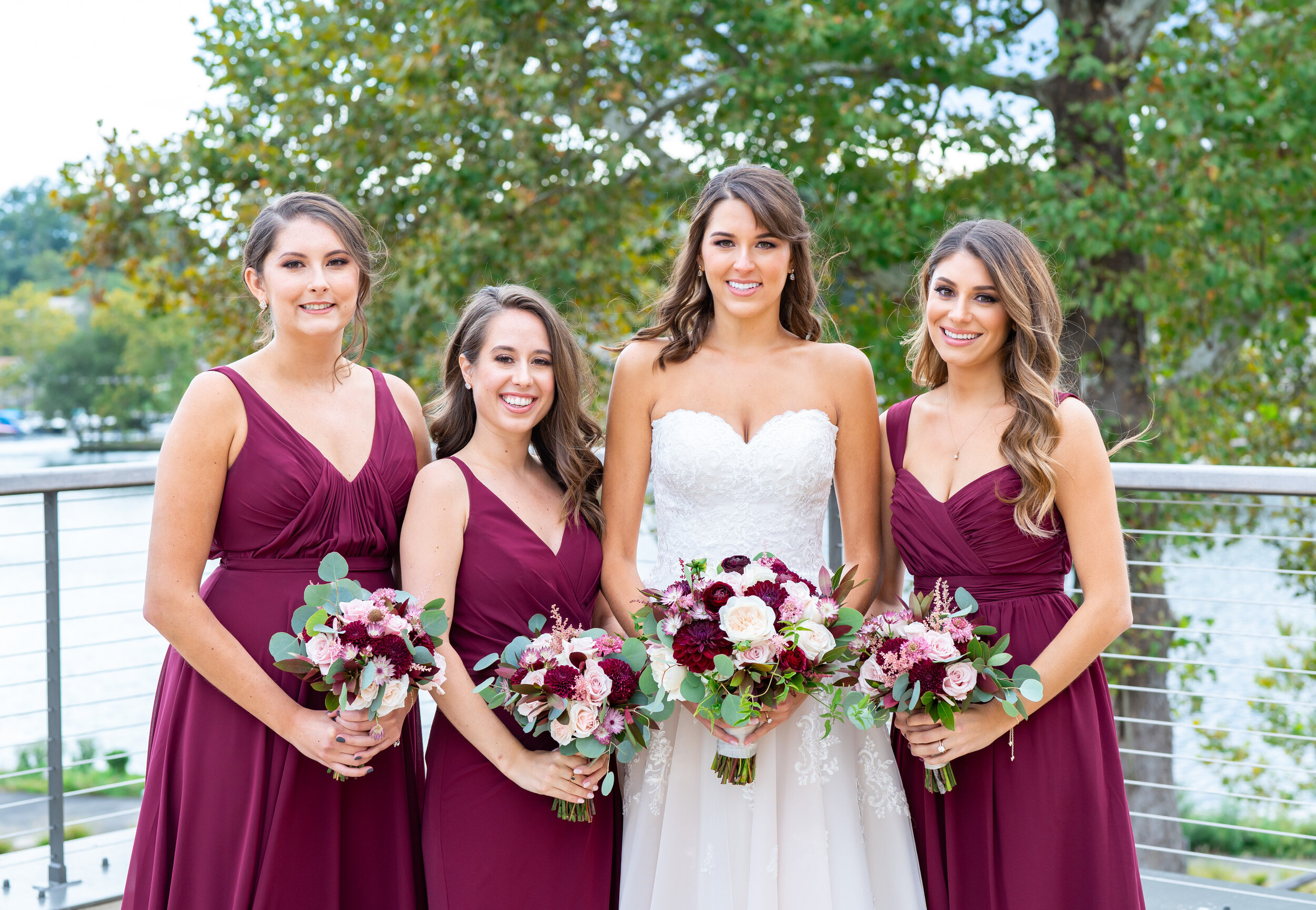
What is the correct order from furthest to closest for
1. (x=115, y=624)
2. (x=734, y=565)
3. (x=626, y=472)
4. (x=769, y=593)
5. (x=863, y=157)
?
(x=115, y=624)
(x=863, y=157)
(x=626, y=472)
(x=734, y=565)
(x=769, y=593)

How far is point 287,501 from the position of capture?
2.70m

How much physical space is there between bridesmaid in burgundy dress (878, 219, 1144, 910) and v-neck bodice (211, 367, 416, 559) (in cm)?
142

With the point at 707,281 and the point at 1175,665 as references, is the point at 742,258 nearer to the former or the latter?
the point at 707,281

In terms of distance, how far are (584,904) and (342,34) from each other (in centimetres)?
846

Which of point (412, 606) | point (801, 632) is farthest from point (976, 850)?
point (412, 606)

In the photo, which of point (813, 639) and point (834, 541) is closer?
point (813, 639)

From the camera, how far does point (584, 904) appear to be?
2.85m

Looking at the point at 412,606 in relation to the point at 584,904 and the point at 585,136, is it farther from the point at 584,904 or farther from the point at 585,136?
the point at 585,136

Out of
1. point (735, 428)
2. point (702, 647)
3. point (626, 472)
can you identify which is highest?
point (735, 428)

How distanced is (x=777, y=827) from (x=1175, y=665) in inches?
366

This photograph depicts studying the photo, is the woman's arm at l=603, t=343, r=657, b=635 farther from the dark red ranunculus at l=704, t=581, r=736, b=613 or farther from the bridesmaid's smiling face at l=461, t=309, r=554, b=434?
the dark red ranunculus at l=704, t=581, r=736, b=613

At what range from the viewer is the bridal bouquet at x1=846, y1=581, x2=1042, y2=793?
250 centimetres

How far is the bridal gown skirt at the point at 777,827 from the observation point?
112 inches

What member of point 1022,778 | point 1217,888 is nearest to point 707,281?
point 1022,778
